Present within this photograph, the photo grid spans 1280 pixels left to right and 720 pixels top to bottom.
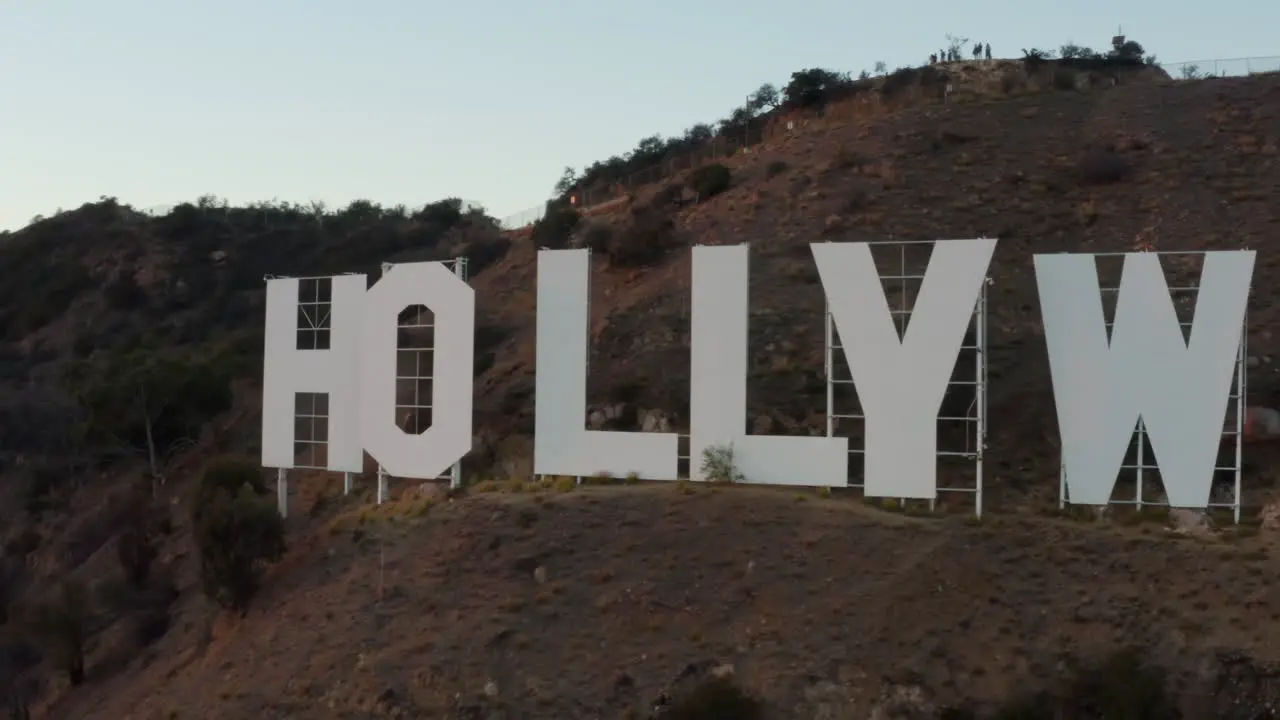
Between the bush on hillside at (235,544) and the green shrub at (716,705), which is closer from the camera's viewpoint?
the green shrub at (716,705)

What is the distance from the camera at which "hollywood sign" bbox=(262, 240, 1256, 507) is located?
67.8ft

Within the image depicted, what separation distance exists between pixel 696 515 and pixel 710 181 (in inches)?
930

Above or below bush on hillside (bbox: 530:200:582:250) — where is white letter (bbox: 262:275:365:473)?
below

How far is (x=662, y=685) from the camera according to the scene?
60.5ft

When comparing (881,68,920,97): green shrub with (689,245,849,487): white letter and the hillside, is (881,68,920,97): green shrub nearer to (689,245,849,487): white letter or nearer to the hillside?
the hillside

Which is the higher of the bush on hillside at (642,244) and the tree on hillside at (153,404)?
the bush on hillside at (642,244)

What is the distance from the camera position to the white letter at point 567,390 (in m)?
23.5

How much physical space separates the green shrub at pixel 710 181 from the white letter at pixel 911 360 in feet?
72.4

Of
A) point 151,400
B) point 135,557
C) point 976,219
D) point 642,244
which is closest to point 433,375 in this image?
point 135,557

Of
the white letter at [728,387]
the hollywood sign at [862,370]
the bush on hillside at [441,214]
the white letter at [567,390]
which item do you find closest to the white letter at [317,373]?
the hollywood sign at [862,370]

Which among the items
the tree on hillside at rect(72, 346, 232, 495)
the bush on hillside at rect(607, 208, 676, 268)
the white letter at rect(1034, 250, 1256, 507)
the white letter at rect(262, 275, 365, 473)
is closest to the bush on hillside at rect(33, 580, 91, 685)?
the white letter at rect(262, 275, 365, 473)

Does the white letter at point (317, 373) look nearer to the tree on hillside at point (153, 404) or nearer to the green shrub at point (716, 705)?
the green shrub at point (716, 705)

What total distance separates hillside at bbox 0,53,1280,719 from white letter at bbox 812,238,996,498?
888 millimetres

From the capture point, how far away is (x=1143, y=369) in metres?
20.8
